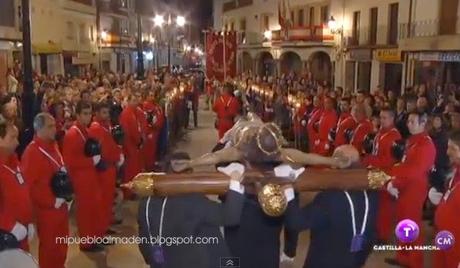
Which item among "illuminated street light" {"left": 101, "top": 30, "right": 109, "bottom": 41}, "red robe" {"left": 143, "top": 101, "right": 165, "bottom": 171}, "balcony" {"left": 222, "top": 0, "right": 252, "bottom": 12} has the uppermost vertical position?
"balcony" {"left": 222, "top": 0, "right": 252, "bottom": 12}

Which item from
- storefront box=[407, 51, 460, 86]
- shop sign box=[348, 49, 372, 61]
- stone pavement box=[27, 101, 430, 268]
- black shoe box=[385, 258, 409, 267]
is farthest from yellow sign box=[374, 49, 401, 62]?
black shoe box=[385, 258, 409, 267]

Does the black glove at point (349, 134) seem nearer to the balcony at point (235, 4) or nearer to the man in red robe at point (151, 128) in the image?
the man in red robe at point (151, 128)

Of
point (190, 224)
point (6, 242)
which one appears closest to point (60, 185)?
point (6, 242)

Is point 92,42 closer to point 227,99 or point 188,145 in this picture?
point 188,145

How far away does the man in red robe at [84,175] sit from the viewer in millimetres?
7199

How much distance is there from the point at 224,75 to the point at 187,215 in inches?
433

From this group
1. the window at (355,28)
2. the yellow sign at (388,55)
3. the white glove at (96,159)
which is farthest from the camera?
the window at (355,28)

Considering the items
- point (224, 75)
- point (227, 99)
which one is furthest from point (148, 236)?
point (224, 75)

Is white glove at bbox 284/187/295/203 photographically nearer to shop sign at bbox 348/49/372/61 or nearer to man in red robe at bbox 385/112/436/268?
man in red robe at bbox 385/112/436/268

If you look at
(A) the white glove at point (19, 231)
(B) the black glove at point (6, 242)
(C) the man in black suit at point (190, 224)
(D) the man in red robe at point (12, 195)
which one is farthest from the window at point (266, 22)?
(B) the black glove at point (6, 242)

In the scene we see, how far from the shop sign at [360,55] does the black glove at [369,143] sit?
59.4ft

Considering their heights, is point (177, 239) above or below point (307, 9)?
below

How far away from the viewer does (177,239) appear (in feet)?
12.3

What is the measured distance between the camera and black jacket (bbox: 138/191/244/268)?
11.9ft
